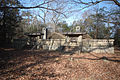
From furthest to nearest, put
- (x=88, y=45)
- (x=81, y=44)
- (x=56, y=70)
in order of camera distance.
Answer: (x=88, y=45) < (x=81, y=44) < (x=56, y=70)

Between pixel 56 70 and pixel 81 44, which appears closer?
pixel 56 70

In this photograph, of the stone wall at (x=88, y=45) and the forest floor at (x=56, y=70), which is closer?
the forest floor at (x=56, y=70)

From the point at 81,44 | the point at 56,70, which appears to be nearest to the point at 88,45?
the point at 81,44

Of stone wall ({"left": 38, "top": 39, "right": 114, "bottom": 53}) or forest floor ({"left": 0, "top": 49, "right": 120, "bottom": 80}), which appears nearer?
forest floor ({"left": 0, "top": 49, "right": 120, "bottom": 80})

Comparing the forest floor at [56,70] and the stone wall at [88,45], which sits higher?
the stone wall at [88,45]

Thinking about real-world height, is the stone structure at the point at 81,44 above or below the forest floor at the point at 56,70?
above

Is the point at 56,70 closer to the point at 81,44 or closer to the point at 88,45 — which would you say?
the point at 81,44

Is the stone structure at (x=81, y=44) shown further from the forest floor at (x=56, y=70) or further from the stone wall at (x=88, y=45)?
the forest floor at (x=56, y=70)

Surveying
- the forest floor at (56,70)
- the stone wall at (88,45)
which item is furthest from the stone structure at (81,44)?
the forest floor at (56,70)

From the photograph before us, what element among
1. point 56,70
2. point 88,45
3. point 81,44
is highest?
point 81,44

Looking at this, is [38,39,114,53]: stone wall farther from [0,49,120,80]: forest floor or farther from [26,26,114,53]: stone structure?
[0,49,120,80]: forest floor

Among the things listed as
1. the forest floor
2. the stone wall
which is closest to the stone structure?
the stone wall

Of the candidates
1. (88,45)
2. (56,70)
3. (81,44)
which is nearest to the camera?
(56,70)

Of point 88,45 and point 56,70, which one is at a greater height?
point 88,45
